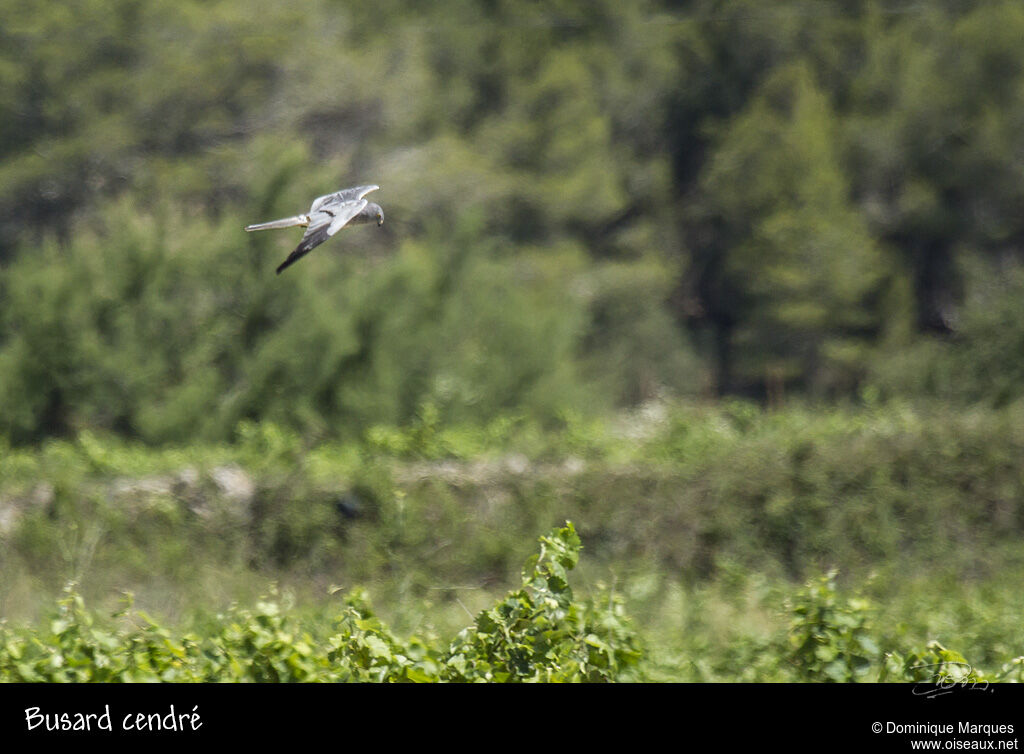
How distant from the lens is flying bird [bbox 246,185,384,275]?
9.51ft

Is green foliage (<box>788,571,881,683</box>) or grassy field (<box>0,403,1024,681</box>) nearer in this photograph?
green foliage (<box>788,571,881,683</box>)

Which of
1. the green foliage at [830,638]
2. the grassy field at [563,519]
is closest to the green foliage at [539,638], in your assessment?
the green foliage at [830,638]

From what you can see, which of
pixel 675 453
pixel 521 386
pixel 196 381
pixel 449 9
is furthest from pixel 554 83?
pixel 675 453

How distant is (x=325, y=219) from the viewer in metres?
3.08

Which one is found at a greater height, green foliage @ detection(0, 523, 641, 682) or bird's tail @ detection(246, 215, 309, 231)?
bird's tail @ detection(246, 215, 309, 231)

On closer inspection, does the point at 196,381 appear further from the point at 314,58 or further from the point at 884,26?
the point at 884,26

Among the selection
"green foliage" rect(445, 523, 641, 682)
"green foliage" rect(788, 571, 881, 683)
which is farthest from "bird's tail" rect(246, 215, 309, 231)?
"green foliage" rect(788, 571, 881, 683)

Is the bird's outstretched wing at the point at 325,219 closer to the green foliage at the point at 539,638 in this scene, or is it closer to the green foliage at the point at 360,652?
the green foliage at the point at 539,638

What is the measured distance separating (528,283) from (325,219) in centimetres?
1920

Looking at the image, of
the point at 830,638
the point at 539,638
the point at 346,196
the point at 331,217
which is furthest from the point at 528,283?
the point at 331,217

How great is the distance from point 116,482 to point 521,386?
7407 millimetres

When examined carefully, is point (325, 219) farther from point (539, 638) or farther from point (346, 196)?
point (539, 638)

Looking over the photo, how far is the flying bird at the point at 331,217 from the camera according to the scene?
2.90 meters

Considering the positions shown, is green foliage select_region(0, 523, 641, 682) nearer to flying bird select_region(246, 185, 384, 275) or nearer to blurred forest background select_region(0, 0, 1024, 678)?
flying bird select_region(246, 185, 384, 275)
